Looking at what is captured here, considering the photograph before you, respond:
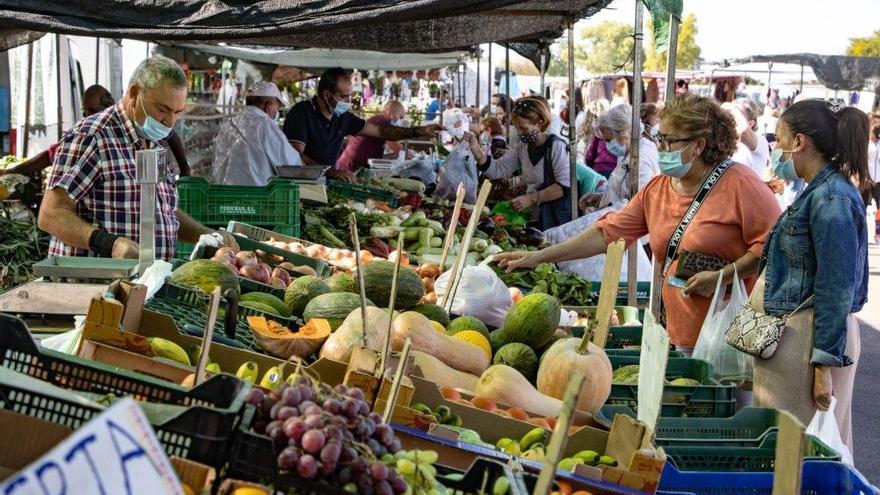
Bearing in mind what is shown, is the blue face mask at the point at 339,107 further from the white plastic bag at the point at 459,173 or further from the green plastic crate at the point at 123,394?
the green plastic crate at the point at 123,394

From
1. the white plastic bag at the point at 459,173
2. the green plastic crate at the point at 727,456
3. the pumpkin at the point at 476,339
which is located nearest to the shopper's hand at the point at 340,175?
the white plastic bag at the point at 459,173

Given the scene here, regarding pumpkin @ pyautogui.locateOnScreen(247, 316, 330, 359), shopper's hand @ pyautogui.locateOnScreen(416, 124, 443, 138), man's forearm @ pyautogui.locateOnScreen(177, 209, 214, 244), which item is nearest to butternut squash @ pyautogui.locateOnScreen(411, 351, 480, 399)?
pumpkin @ pyautogui.locateOnScreen(247, 316, 330, 359)

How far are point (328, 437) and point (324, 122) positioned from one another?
838 cm

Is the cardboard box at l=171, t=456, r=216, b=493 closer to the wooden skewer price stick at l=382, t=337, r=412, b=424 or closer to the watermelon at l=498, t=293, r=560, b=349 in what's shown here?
the wooden skewer price stick at l=382, t=337, r=412, b=424

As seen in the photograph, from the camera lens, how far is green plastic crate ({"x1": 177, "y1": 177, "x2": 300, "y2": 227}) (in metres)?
6.76

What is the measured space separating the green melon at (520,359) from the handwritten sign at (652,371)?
1137 mm

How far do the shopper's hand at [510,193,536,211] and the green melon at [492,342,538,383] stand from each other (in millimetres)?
5331

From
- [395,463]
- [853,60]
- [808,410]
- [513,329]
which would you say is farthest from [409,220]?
[853,60]

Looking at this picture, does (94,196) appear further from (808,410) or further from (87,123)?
(808,410)

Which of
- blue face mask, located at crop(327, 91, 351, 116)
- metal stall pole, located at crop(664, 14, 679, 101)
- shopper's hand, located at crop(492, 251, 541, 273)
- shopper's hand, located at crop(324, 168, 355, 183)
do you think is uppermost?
metal stall pole, located at crop(664, 14, 679, 101)

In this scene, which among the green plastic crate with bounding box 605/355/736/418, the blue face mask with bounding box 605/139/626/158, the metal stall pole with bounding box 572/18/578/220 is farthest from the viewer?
the blue face mask with bounding box 605/139/626/158

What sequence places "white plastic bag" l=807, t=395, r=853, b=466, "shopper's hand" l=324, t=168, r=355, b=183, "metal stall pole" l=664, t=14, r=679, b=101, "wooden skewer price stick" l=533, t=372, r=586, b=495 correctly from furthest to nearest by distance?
1. "shopper's hand" l=324, t=168, r=355, b=183
2. "metal stall pole" l=664, t=14, r=679, b=101
3. "white plastic bag" l=807, t=395, r=853, b=466
4. "wooden skewer price stick" l=533, t=372, r=586, b=495

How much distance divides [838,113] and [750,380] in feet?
3.96

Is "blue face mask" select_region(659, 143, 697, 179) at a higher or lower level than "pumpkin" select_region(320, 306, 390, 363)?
higher
